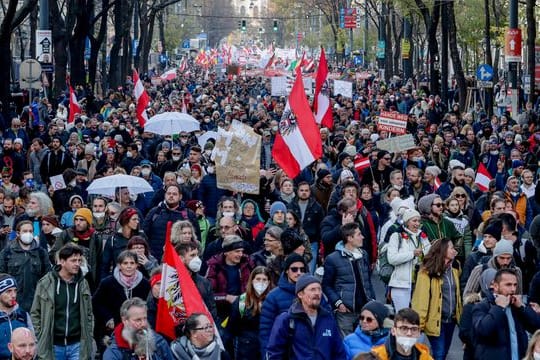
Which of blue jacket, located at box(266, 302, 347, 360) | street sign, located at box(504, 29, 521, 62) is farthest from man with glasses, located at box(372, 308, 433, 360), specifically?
street sign, located at box(504, 29, 521, 62)

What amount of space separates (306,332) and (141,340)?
1030 mm

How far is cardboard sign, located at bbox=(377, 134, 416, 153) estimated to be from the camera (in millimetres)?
20281

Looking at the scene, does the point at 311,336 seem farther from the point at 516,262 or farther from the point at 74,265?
the point at 516,262

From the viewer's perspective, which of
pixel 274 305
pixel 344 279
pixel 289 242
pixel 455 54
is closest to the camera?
pixel 274 305

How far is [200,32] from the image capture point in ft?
575

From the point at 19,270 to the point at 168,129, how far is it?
12.0 metres

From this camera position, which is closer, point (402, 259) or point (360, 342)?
point (360, 342)

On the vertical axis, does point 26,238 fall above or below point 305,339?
above

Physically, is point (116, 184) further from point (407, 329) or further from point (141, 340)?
point (407, 329)

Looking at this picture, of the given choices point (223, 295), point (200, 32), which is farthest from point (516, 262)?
point (200, 32)

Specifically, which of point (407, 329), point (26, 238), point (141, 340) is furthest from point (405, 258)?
point (141, 340)

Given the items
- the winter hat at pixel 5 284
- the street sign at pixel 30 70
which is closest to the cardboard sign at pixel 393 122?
the street sign at pixel 30 70

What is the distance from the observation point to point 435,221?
1284 centimetres

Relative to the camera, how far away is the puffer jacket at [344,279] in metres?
10.7
